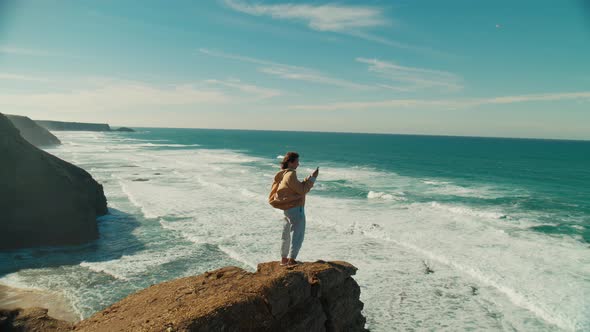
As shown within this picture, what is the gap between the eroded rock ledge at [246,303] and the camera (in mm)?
5035

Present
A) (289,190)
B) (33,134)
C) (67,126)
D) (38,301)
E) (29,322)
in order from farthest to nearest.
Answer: (67,126) < (33,134) < (38,301) < (29,322) < (289,190)

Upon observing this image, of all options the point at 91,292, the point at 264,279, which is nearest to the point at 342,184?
the point at 91,292

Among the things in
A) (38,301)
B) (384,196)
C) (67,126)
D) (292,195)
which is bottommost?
(38,301)

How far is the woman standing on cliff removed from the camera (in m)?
5.92

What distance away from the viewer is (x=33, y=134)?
83125mm

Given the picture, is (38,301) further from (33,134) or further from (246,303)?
(33,134)

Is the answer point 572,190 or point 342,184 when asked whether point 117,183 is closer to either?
point 342,184

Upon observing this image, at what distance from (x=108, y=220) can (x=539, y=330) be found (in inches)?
808

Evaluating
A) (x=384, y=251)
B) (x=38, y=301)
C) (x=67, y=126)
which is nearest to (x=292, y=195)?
(x=38, y=301)

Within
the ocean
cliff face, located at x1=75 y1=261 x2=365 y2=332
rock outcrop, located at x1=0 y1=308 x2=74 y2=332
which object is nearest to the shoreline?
the ocean

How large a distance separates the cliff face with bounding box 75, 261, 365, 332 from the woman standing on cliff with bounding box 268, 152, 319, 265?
2.27ft

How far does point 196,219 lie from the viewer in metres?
Answer: 21.0

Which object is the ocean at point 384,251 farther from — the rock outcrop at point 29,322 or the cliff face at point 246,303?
the cliff face at point 246,303

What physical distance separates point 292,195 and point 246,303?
1.87m
